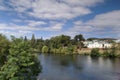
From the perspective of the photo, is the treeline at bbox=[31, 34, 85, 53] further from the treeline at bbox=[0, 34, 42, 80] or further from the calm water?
the treeline at bbox=[0, 34, 42, 80]

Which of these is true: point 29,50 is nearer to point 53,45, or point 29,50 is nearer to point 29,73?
point 29,73

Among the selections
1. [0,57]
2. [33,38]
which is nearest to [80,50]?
[33,38]

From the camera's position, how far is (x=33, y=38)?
157 meters

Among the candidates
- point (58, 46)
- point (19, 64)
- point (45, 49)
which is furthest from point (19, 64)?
point (58, 46)

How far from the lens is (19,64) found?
23422 millimetres

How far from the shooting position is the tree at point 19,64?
893 inches

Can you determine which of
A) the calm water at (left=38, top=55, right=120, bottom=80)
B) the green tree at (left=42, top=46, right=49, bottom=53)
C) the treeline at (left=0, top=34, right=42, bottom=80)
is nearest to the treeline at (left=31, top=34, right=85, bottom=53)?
the green tree at (left=42, top=46, right=49, bottom=53)

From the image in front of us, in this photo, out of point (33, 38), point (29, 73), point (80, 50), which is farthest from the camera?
point (33, 38)

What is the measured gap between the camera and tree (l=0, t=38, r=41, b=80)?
74.4ft

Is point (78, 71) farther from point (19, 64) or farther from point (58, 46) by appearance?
point (58, 46)

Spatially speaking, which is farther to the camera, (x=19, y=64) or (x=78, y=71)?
(x=78, y=71)

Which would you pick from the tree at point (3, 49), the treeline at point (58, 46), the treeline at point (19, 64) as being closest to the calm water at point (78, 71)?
the tree at point (3, 49)

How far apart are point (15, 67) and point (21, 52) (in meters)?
2.22

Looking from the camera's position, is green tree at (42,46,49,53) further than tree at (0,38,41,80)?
Yes
